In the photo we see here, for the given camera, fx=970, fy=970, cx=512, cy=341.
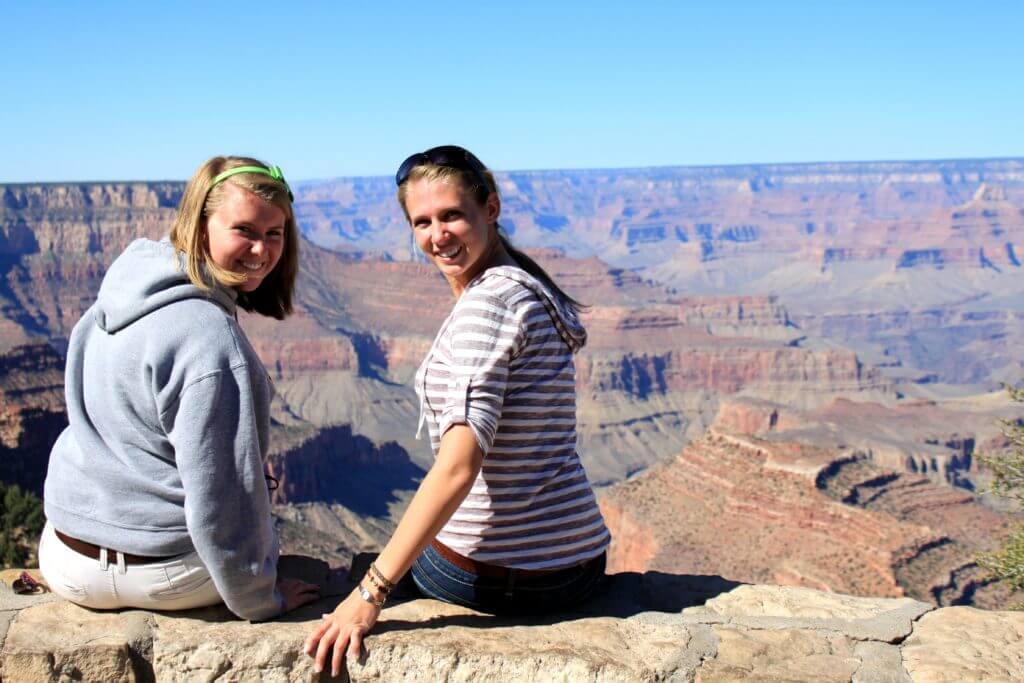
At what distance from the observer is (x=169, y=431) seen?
3.93 metres

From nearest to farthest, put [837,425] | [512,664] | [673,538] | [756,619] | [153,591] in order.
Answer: [512,664] → [153,591] → [756,619] → [673,538] → [837,425]

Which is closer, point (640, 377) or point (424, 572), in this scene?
point (424, 572)

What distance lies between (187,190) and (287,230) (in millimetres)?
487

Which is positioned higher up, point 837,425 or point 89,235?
point 89,235

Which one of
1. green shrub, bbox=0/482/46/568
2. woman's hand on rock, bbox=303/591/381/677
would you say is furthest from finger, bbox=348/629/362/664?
green shrub, bbox=0/482/46/568

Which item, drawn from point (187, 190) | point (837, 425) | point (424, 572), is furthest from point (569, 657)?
point (837, 425)

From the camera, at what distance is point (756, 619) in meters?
4.55

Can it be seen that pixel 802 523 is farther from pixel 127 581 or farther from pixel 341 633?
pixel 127 581

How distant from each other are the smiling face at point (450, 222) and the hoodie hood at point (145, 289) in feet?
2.91

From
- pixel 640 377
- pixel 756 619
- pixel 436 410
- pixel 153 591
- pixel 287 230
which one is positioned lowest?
pixel 640 377

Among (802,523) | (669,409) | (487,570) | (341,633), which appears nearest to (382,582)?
(341,633)

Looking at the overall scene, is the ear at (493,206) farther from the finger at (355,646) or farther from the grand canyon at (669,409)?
the finger at (355,646)

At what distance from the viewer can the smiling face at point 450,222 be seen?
4250 millimetres

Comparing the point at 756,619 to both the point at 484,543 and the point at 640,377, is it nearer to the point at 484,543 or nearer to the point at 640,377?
the point at 484,543
